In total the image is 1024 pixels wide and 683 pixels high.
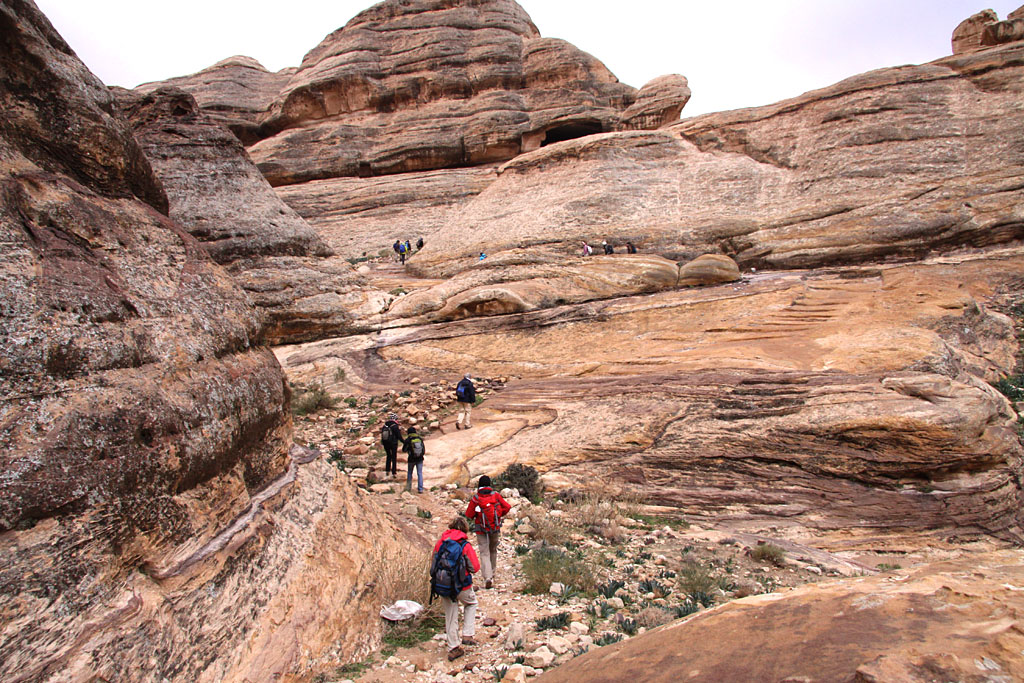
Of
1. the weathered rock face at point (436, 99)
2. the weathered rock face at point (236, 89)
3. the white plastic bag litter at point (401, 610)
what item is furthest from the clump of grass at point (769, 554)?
the weathered rock face at point (236, 89)

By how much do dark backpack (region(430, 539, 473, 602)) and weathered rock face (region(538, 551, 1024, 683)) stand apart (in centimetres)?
139

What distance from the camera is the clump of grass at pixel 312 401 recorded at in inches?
540

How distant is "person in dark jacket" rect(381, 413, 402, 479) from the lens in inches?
400

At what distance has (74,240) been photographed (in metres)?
4.98

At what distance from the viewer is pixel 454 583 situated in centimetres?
536

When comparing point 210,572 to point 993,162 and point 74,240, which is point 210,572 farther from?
point 993,162

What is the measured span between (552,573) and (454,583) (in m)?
1.85

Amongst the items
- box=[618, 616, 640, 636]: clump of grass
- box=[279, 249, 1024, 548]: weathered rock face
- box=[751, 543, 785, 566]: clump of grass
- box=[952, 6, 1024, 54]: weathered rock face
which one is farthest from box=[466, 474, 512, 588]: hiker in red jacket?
box=[952, 6, 1024, 54]: weathered rock face

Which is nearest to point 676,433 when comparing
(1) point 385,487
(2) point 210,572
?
(1) point 385,487

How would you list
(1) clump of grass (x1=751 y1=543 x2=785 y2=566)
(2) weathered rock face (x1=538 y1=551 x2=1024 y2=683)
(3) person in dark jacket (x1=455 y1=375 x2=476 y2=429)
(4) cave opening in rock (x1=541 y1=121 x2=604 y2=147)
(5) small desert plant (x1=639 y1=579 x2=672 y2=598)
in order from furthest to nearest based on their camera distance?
(4) cave opening in rock (x1=541 y1=121 x2=604 y2=147), (3) person in dark jacket (x1=455 y1=375 x2=476 y2=429), (1) clump of grass (x1=751 y1=543 x2=785 y2=566), (5) small desert plant (x1=639 y1=579 x2=672 y2=598), (2) weathered rock face (x1=538 y1=551 x2=1024 y2=683)

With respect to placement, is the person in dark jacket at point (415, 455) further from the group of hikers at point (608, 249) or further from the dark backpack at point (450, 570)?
the group of hikers at point (608, 249)

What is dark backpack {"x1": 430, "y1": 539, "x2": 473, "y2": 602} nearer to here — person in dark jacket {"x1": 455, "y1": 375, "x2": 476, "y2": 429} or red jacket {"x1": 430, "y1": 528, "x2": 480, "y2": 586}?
red jacket {"x1": 430, "y1": 528, "x2": 480, "y2": 586}

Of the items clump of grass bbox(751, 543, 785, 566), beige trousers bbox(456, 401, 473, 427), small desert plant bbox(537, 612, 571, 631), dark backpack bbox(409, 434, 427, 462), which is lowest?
clump of grass bbox(751, 543, 785, 566)

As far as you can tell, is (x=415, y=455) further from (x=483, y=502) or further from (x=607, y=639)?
(x=607, y=639)
